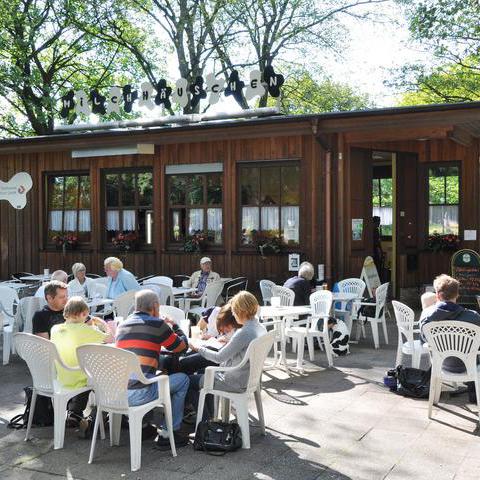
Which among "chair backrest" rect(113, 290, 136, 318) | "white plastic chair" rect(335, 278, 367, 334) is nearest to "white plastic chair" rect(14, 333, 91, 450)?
"chair backrest" rect(113, 290, 136, 318)

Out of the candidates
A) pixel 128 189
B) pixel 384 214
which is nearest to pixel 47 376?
pixel 128 189

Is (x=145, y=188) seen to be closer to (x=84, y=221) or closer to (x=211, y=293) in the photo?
(x=84, y=221)

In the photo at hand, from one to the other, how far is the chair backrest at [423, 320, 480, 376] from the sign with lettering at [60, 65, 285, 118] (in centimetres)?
714

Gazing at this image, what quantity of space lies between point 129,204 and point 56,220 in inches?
71.5

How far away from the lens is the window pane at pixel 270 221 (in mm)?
11180

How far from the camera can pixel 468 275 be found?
1034 cm

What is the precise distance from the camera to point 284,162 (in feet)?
36.2

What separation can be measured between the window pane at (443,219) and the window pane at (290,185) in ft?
9.62

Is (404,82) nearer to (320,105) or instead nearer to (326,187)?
(320,105)

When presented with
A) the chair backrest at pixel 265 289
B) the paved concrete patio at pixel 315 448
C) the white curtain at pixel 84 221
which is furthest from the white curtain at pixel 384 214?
the paved concrete patio at pixel 315 448

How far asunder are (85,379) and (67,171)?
28.9 feet

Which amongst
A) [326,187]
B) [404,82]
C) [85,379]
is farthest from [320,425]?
[404,82]

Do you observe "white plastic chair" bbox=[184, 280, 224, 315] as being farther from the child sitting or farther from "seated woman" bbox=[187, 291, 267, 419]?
"seated woman" bbox=[187, 291, 267, 419]

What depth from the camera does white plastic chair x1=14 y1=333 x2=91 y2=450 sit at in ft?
15.3
